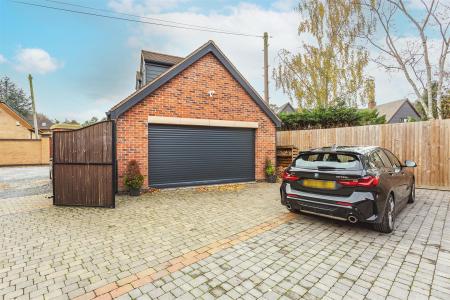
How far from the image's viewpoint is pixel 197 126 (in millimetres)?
8828

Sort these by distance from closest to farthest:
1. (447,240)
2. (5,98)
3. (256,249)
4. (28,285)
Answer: (28,285) → (256,249) → (447,240) → (5,98)

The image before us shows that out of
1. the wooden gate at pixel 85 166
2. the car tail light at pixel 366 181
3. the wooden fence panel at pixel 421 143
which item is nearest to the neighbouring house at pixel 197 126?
the wooden gate at pixel 85 166

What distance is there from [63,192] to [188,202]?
3396 millimetres

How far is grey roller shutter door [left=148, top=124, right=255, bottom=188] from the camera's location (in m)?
8.16

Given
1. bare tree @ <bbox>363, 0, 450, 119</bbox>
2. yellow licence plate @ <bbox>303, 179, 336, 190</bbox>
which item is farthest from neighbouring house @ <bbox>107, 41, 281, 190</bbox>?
bare tree @ <bbox>363, 0, 450, 119</bbox>

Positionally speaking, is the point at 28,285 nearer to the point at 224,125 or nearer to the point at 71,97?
the point at 224,125

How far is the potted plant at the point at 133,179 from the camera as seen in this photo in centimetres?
720

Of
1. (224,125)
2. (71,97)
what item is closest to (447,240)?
(224,125)

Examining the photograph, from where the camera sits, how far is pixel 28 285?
8.79 ft

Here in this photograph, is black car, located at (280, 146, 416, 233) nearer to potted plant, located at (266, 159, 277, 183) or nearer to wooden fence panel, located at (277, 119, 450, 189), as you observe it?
wooden fence panel, located at (277, 119, 450, 189)

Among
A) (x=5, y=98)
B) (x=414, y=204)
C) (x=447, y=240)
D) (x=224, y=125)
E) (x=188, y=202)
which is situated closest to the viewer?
(x=447, y=240)

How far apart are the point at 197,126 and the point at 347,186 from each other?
5972mm

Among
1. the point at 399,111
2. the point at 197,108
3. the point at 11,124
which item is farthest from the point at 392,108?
the point at 11,124

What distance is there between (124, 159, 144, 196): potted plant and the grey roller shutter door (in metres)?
0.70
